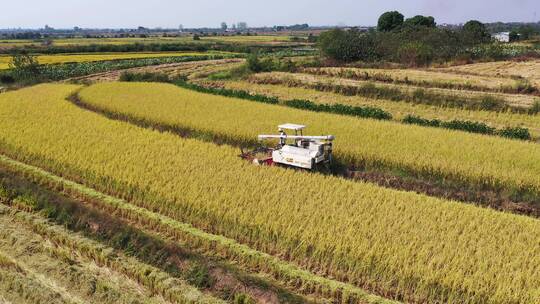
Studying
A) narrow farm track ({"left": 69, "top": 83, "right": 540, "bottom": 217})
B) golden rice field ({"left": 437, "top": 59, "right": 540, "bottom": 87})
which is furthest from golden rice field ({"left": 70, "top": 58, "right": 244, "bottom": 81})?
narrow farm track ({"left": 69, "top": 83, "right": 540, "bottom": 217})

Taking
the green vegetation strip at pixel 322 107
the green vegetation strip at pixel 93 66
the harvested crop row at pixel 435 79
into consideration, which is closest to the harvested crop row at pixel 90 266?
the green vegetation strip at pixel 322 107

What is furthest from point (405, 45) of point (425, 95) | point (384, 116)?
point (384, 116)

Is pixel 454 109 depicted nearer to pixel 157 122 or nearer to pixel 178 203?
pixel 157 122

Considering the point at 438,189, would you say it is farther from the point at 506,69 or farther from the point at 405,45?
the point at 405,45

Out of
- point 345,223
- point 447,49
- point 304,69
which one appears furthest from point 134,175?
point 447,49

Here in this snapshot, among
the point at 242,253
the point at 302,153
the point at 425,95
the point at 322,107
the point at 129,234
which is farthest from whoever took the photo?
the point at 425,95

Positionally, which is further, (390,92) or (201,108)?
(390,92)

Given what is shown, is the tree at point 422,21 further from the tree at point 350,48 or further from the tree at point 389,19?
the tree at point 350,48
